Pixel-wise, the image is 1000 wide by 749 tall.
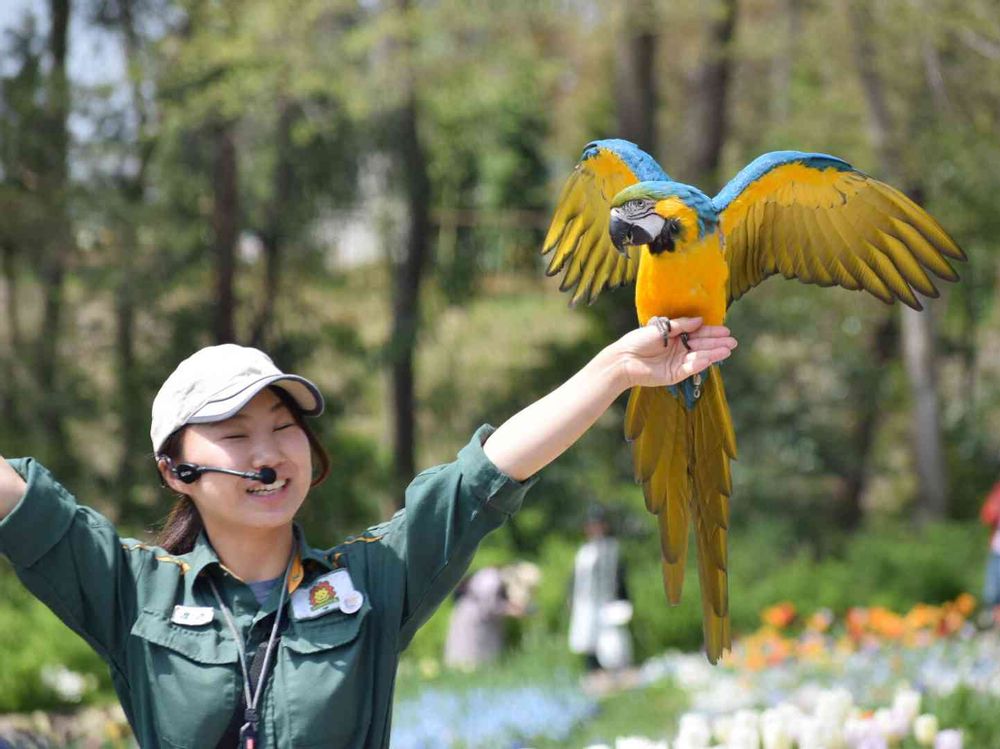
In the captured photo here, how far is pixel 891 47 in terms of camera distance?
9969mm

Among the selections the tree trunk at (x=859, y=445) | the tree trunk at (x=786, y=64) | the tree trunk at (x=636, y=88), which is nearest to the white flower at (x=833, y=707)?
the tree trunk at (x=636, y=88)

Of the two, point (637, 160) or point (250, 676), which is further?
point (637, 160)

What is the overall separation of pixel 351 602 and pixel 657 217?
64 centimetres

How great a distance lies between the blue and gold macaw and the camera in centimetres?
169

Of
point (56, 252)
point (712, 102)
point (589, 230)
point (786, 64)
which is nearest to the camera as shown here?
point (589, 230)

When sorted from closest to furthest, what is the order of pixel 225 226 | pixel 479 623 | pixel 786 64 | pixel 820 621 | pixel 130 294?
pixel 820 621 < pixel 479 623 < pixel 130 294 < pixel 225 226 < pixel 786 64

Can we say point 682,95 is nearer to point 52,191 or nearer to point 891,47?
point 891,47

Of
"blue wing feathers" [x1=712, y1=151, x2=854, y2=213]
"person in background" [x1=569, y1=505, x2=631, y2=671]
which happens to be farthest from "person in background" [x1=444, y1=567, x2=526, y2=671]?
"blue wing feathers" [x1=712, y1=151, x2=854, y2=213]

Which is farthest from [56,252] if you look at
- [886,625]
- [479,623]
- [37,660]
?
[886,625]

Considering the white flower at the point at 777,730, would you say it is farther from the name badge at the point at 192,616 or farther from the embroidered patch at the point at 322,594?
the name badge at the point at 192,616

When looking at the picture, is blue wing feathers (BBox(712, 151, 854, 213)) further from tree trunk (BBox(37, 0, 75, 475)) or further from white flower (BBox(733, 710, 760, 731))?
tree trunk (BBox(37, 0, 75, 475))

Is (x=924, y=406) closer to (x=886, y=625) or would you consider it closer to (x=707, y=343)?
(x=886, y=625)

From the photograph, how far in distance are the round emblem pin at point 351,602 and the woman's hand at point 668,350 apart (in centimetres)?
45

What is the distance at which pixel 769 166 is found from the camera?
6.17 ft
